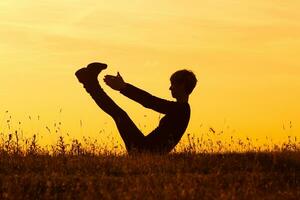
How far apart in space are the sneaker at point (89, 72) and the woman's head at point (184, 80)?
5.02 feet

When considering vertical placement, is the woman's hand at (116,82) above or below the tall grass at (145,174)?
above

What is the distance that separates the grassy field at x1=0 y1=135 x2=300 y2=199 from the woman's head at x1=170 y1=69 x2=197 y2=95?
4.13ft

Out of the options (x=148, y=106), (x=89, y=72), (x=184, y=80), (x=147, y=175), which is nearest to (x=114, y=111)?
(x=89, y=72)

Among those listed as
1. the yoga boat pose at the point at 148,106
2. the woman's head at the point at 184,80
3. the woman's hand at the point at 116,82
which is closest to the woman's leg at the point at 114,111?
the yoga boat pose at the point at 148,106

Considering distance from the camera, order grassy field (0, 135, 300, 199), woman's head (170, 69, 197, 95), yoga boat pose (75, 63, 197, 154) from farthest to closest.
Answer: woman's head (170, 69, 197, 95)
yoga boat pose (75, 63, 197, 154)
grassy field (0, 135, 300, 199)

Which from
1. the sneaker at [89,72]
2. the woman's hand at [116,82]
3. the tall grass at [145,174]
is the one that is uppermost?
the sneaker at [89,72]

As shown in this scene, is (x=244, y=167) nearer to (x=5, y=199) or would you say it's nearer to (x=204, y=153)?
(x=204, y=153)

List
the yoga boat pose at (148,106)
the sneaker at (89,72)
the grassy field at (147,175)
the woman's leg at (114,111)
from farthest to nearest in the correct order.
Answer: the sneaker at (89,72) → the woman's leg at (114,111) → the yoga boat pose at (148,106) → the grassy field at (147,175)

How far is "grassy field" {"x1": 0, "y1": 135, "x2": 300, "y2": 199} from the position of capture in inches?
396

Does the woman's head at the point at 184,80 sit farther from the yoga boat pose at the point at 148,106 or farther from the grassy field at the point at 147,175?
the grassy field at the point at 147,175

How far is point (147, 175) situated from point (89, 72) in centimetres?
415

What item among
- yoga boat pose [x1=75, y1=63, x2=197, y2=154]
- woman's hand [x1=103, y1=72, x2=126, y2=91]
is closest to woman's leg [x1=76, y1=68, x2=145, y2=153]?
yoga boat pose [x1=75, y1=63, x2=197, y2=154]

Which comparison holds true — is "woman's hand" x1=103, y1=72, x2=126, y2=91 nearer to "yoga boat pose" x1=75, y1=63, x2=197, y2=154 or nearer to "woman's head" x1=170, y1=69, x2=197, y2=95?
"yoga boat pose" x1=75, y1=63, x2=197, y2=154

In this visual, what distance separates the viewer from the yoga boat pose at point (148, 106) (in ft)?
47.0
